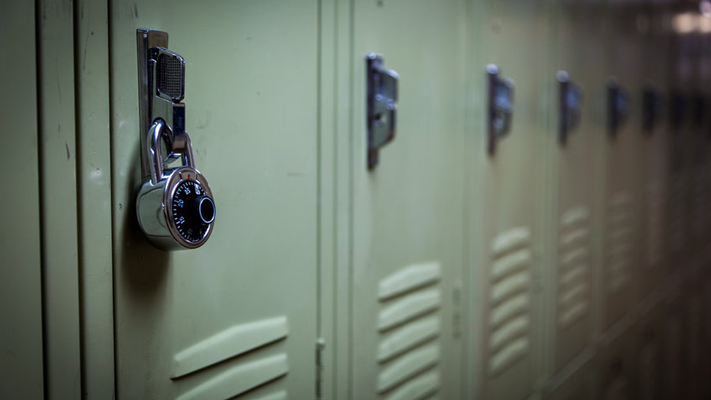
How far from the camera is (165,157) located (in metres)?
0.92

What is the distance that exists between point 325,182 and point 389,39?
1.20 ft

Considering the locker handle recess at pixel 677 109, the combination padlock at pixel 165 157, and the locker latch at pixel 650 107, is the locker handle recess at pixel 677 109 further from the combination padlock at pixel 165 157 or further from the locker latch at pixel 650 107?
the combination padlock at pixel 165 157

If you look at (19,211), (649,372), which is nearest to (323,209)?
(19,211)

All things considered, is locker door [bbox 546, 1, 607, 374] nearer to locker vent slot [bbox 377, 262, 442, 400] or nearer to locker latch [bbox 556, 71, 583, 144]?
locker latch [bbox 556, 71, 583, 144]

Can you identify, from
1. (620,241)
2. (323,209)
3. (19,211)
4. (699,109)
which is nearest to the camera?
(19,211)

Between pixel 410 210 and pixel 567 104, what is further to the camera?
pixel 567 104

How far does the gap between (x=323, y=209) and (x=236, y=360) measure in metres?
0.33

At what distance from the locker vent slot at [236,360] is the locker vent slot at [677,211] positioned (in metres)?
3.10

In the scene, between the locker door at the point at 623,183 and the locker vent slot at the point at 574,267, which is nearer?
the locker vent slot at the point at 574,267

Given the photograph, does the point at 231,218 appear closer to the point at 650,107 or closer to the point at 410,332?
the point at 410,332

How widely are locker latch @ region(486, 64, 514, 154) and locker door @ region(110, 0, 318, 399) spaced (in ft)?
2.46

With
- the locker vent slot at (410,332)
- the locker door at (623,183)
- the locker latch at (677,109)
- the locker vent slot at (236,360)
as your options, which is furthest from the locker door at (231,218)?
the locker latch at (677,109)

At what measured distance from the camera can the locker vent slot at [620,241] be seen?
2848 millimetres

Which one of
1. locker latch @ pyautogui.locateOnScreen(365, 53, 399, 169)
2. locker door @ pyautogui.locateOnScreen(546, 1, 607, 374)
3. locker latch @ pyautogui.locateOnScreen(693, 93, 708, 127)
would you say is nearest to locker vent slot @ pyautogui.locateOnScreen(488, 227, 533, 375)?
locker door @ pyautogui.locateOnScreen(546, 1, 607, 374)
